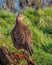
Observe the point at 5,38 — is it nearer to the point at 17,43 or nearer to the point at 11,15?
the point at 17,43

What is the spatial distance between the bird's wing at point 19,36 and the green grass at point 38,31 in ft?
1.90

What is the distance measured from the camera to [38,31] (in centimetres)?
1103

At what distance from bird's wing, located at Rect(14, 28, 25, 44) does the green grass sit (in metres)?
0.58

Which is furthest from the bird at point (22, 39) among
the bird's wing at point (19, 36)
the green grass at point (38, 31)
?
the green grass at point (38, 31)

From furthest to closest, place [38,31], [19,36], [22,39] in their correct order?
1. [38,31]
2. [19,36]
3. [22,39]

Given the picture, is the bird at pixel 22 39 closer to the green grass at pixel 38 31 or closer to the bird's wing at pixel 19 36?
the bird's wing at pixel 19 36

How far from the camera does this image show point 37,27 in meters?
11.6

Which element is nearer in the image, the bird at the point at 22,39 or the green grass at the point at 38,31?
the bird at the point at 22,39

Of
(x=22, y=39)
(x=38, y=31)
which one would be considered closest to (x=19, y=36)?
(x=22, y=39)

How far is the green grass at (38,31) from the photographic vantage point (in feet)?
30.7

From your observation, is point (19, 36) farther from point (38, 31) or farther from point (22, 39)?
point (38, 31)

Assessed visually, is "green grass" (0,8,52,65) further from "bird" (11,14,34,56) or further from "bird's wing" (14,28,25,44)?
"bird's wing" (14,28,25,44)

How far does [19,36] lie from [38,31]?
2225 millimetres

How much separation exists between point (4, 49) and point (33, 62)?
722 millimetres
